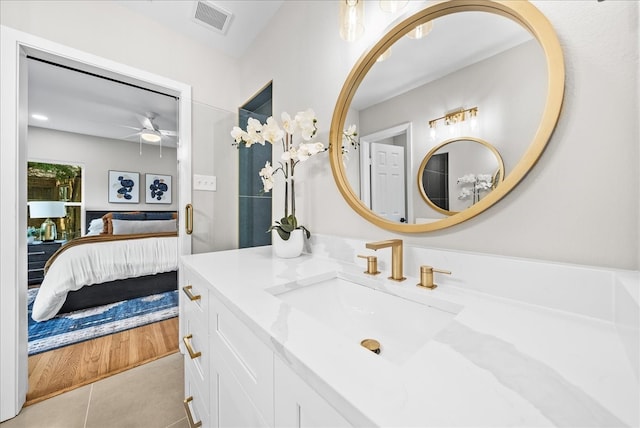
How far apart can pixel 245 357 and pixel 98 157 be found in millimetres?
5833

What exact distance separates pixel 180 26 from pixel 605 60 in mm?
2316

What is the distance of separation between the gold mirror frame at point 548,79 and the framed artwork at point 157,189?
5379 millimetres

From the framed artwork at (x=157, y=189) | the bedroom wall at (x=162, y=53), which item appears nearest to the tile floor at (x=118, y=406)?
the bedroom wall at (x=162, y=53)

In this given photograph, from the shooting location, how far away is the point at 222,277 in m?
0.86

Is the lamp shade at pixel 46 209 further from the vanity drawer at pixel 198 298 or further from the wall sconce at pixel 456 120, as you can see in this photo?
the wall sconce at pixel 456 120

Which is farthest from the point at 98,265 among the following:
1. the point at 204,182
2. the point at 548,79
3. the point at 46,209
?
the point at 548,79

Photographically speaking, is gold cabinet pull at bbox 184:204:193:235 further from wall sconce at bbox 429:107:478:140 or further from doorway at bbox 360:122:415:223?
wall sconce at bbox 429:107:478:140

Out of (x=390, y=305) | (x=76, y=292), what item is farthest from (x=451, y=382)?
(x=76, y=292)

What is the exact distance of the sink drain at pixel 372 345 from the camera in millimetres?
659

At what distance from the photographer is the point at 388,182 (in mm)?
995

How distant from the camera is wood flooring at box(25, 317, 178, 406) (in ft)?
4.96

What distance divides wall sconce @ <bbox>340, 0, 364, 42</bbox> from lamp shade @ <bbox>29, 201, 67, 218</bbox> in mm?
5077

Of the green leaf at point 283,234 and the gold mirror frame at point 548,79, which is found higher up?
the gold mirror frame at point 548,79

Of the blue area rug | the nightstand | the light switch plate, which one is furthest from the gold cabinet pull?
the nightstand
